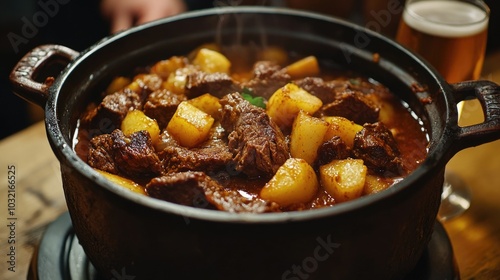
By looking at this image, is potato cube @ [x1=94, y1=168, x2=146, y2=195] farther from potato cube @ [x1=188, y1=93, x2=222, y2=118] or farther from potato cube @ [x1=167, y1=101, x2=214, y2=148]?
potato cube @ [x1=188, y1=93, x2=222, y2=118]

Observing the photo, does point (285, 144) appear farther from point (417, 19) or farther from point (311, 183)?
point (417, 19)

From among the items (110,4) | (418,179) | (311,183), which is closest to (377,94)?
(311,183)

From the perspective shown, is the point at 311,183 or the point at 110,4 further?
the point at 110,4

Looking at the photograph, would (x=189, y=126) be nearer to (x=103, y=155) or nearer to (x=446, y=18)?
(x=103, y=155)

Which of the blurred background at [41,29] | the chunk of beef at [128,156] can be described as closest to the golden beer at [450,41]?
the blurred background at [41,29]

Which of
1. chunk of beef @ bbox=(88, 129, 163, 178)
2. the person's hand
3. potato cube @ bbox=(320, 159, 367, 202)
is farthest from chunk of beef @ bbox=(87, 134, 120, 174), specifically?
the person's hand

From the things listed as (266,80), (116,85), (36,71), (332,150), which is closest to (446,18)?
(266,80)
